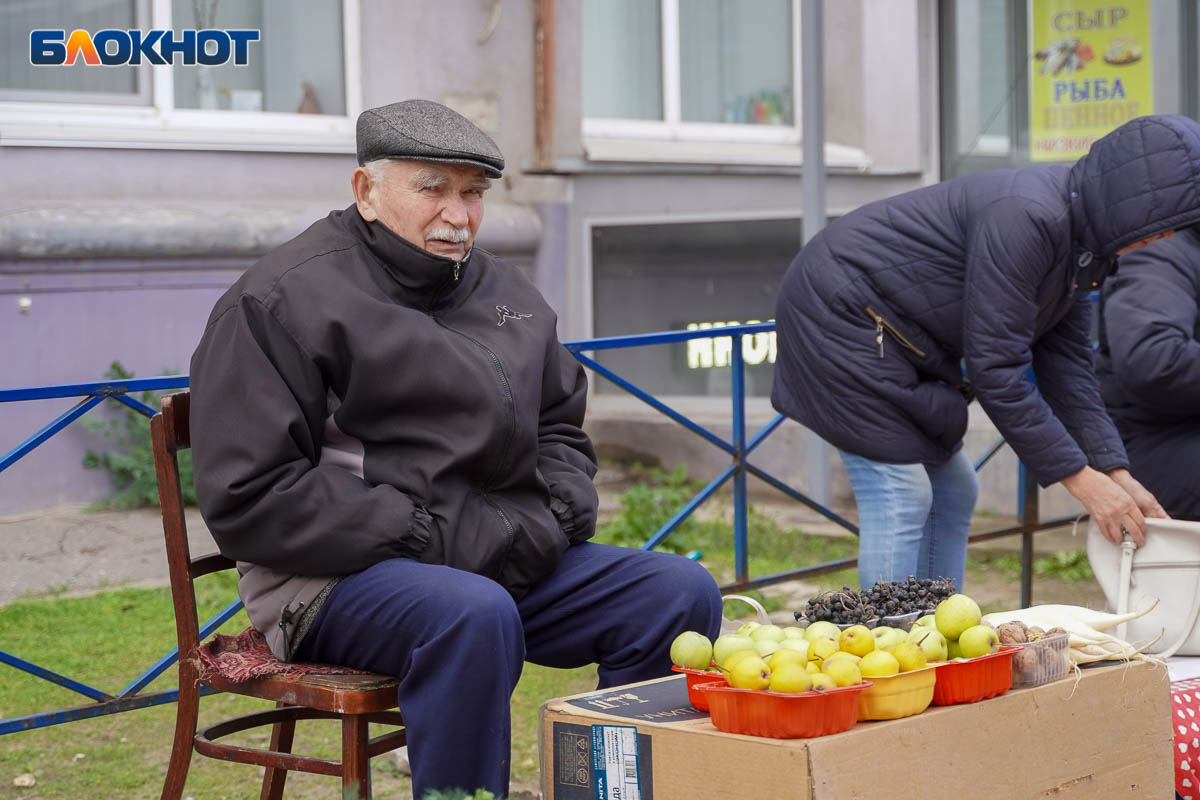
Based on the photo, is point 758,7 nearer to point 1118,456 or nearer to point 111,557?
point 111,557

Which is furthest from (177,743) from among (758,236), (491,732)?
(758,236)

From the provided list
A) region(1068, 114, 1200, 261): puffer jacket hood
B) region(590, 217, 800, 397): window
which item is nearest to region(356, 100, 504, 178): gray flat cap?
region(1068, 114, 1200, 261): puffer jacket hood

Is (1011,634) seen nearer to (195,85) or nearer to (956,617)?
(956,617)

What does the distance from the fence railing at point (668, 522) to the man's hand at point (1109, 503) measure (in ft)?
3.52

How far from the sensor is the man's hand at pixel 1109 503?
339 cm

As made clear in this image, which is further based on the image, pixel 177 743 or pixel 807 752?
pixel 177 743

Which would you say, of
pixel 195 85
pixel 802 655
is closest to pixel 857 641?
pixel 802 655

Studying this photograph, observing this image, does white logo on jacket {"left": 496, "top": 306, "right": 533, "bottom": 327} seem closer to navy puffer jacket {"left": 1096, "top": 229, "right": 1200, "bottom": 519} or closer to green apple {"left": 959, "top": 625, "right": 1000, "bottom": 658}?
green apple {"left": 959, "top": 625, "right": 1000, "bottom": 658}

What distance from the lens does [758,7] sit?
925cm

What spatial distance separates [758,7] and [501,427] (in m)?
7.24

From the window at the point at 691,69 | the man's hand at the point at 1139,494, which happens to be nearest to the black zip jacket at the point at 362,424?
the man's hand at the point at 1139,494

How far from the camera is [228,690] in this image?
8.45 ft

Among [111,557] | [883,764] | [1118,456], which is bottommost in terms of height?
[111,557]

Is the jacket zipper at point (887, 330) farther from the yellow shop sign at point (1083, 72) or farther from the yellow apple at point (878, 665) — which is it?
the yellow shop sign at point (1083, 72)
